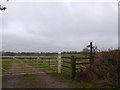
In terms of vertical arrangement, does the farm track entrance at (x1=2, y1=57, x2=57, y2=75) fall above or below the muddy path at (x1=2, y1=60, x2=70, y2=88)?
above

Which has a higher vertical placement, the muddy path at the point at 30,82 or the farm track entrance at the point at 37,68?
the farm track entrance at the point at 37,68

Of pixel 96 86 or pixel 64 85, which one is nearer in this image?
pixel 96 86

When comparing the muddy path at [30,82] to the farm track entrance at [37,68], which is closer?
the muddy path at [30,82]

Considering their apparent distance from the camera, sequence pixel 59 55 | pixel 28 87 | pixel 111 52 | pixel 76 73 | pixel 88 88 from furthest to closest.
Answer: pixel 59 55
pixel 76 73
pixel 111 52
pixel 28 87
pixel 88 88

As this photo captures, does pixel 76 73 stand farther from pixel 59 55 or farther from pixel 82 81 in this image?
pixel 59 55

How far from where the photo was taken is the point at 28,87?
13.7 metres

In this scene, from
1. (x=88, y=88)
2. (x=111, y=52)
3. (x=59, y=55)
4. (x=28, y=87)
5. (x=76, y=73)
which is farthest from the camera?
(x=59, y=55)

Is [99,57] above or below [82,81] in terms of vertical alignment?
above

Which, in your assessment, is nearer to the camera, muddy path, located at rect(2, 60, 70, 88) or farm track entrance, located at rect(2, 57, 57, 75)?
muddy path, located at rect(2, 60, 70, 88)

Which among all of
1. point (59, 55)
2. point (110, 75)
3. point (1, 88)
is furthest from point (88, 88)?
point (59, 55)

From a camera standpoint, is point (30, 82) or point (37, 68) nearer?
point (30, 82)

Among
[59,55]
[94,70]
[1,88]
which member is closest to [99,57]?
[94,70]

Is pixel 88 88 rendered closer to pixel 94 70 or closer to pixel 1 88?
pixel 94 70

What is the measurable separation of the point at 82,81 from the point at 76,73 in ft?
5.30
